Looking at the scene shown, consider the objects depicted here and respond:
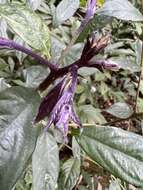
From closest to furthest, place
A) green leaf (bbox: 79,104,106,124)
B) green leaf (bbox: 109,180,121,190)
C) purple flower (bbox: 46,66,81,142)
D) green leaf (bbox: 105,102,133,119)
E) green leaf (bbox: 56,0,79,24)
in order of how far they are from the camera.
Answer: purple flower (bbox: 46,66,81,142) < green leaf (bbox: 56,0,79,24) < green leaf (bbox: 109,180,121,190) < green leaf (bbox: 105,102,133,119) < green leaf (bbox: 79,104,106,124)

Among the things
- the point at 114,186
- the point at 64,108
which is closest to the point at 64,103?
the point at 64,108

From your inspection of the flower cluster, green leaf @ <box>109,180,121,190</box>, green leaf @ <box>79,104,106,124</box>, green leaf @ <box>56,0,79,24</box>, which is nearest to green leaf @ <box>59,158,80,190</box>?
green leaf @ <box>109,180,121,190</box>

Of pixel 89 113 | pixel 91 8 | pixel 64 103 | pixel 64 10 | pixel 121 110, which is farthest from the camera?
pixel 89 113

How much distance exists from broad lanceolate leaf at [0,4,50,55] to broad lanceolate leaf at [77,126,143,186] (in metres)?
0.15

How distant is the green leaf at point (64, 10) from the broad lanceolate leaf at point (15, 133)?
0.85 ft

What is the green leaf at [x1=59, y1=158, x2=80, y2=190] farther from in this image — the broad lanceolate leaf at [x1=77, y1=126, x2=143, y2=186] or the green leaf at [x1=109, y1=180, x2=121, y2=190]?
the broad lanceolate leaf at [x1=77, y1=126, x2=143, y2=186]

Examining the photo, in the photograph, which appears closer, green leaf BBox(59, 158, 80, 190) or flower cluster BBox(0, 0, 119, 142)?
flower cluster BBox(0, 0, 119, 142)

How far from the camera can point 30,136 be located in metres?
0.72

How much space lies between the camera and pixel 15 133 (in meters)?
0.70

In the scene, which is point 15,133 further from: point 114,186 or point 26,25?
point 114,186

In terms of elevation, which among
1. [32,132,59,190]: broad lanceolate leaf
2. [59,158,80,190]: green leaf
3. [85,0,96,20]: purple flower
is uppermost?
[85,0,96,20]: purple flower

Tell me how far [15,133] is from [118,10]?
11.8 inches

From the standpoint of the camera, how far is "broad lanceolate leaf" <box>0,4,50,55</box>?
0.69 m

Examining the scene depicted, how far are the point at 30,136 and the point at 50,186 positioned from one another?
9cm
